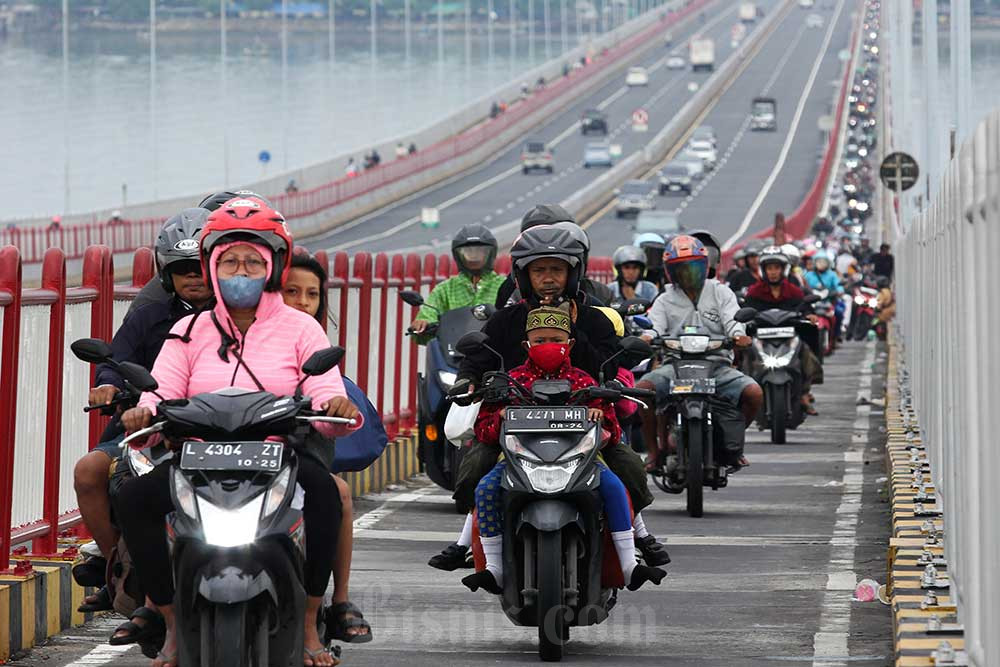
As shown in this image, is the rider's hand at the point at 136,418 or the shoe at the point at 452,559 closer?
the rider's hand at the point at 136,418

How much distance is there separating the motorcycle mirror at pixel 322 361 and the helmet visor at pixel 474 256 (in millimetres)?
8166

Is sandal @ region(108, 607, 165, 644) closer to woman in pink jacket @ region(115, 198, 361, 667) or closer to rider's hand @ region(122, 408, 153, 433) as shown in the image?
woman in pink jacket @ region(115, 198, 361, 667)

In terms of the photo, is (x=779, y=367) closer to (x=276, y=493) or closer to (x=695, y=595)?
(x=695, y=595)

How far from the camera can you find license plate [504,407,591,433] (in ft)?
30.5

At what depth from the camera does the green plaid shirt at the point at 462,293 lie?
15.7 m

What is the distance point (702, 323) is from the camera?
16000 mm

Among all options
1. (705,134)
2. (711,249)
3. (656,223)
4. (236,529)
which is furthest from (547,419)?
(705,134)

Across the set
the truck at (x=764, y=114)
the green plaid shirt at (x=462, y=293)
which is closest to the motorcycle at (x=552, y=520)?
the green plaid shirt at (x=462, y=293)

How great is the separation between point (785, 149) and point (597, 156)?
53.4 feet

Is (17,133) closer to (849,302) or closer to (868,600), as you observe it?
(849,302)

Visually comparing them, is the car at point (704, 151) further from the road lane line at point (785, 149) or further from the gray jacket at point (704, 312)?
the gray jacket at point (704, 312)

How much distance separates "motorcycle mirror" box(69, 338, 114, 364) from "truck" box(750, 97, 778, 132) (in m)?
135

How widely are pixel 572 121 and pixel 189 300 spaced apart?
439 feet

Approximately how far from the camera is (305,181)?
92.4 m
